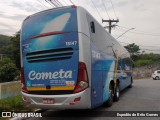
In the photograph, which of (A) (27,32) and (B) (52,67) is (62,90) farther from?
(A) (27,32)

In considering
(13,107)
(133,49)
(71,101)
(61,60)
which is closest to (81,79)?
(71,101)

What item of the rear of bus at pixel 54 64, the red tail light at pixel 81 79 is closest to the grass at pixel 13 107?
the rear of bus at pixel 54 64

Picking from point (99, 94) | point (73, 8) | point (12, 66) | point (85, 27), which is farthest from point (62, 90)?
point (12, 66)

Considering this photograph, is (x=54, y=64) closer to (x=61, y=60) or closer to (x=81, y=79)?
(x=61, y=60)

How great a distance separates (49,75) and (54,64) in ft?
1.16

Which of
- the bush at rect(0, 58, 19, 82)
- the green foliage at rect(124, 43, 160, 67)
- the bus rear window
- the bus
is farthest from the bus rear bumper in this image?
the green foliage at rect(124, 43, 160, 67)

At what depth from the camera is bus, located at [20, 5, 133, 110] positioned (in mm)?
6242

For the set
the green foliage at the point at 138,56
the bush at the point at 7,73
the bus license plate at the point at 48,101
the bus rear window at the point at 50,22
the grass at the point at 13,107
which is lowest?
the grass at the point at 13,107

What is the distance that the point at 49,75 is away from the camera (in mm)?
6523

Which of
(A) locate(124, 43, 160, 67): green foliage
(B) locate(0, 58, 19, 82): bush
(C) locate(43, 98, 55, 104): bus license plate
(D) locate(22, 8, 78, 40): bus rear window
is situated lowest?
(C) locate(43, 98, 55, 104): bus license plate

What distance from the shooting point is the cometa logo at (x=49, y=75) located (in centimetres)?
631

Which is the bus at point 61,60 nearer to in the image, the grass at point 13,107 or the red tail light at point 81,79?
the red tail light at point 81,79

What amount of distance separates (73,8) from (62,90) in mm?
2430

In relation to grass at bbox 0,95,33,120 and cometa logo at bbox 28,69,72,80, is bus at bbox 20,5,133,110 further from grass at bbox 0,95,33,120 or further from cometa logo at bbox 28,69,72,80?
grass at bbox 0,95,33,120
